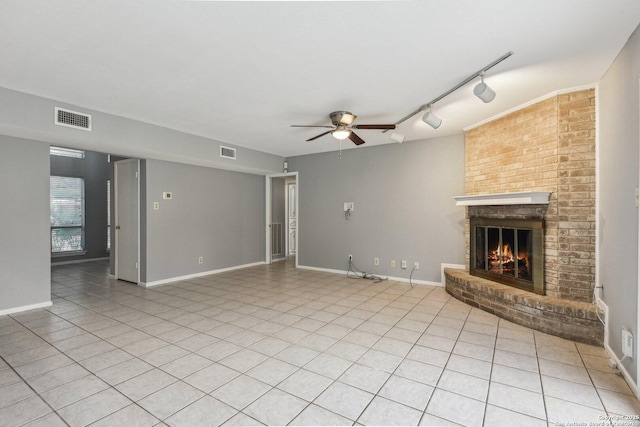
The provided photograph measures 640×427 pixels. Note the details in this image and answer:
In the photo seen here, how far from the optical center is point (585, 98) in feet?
9.98

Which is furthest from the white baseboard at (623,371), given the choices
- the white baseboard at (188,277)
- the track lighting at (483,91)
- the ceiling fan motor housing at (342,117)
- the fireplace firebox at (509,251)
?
the white baseboard at (188,277)

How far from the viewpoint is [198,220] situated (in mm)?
5742

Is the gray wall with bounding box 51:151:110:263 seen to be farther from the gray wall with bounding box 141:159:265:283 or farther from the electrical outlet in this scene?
the electrical outlet

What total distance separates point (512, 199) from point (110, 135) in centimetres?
499

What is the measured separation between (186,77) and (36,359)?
2.79 m

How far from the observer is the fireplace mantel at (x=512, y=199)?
322cm

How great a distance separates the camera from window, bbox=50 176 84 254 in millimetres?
6996

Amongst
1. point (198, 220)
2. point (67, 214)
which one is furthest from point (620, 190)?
point (67, 214)

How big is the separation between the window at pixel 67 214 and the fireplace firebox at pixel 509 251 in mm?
8767

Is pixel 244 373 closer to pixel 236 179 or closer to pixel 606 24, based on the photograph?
pixel 606 24

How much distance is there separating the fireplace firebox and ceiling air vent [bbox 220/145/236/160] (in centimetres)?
421

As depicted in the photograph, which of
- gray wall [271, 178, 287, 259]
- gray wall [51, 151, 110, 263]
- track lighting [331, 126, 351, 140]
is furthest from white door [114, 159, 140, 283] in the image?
track lighting [331, 126, 351, 140]

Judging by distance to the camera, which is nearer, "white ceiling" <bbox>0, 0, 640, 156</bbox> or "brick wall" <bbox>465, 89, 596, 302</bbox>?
"white ceiling" <bbox>0, 0, 640, 156</bbox>

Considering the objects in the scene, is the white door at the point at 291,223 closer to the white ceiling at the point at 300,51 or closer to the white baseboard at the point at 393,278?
the white baseboard at the point at 393,278
